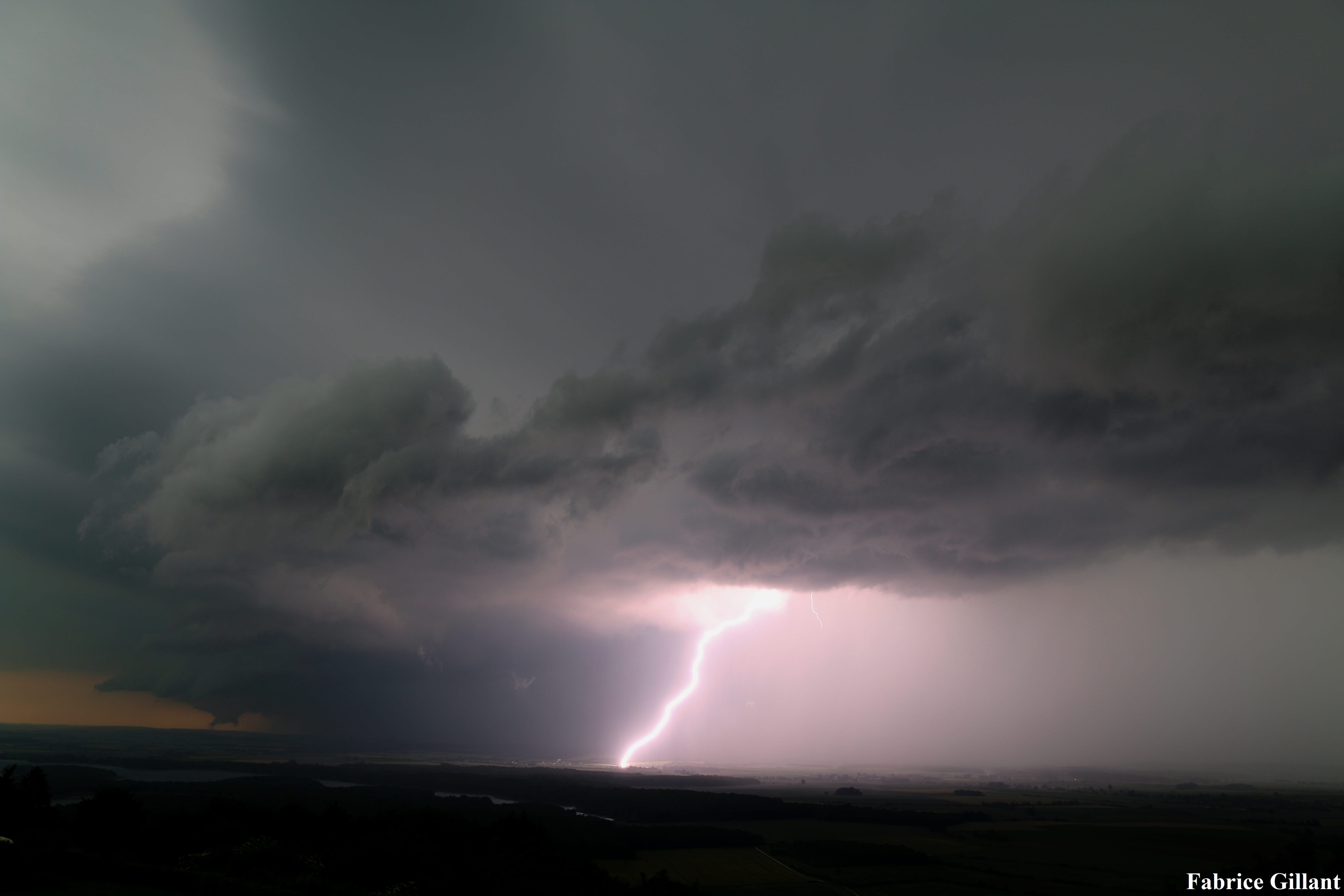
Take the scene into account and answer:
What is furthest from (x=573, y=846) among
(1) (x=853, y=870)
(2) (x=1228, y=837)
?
(2) (x=1228, y=837)

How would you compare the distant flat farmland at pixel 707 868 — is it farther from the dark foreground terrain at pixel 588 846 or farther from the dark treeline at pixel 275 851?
the dark treeline at pixel 275 851

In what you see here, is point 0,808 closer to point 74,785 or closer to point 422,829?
point 422,829

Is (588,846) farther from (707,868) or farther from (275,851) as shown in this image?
(275,851)

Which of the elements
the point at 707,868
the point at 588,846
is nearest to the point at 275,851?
the point at 588,846

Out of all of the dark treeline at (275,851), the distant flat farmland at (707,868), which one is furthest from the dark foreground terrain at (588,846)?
the distant flat farmland at (707,868)

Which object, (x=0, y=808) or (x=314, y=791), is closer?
(x=0, y=808)

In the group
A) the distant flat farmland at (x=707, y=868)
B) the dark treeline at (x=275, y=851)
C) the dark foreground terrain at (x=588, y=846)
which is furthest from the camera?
the distant flat farmland at (x=707, y=868)
